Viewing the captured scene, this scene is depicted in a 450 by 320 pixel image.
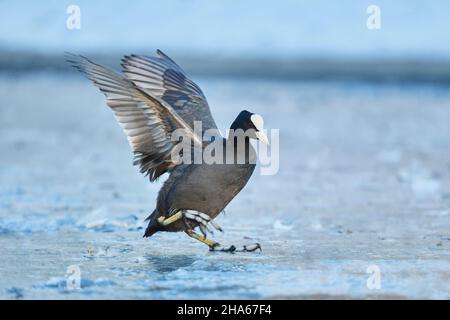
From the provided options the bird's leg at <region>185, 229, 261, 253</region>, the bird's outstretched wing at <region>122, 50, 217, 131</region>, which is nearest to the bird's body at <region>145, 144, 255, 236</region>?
the bird's leg at <region>185, 229, 261, 253</region>

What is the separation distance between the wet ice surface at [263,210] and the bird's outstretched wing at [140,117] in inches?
25.9

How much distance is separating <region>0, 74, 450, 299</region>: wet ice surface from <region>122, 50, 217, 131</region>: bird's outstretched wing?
0.98 meters

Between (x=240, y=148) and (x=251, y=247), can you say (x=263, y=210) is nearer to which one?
(x=251, y=247)

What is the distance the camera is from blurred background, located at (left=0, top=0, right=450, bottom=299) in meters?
5.74

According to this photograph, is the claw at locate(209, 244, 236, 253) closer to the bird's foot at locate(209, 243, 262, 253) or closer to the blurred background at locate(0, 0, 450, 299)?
the bird's foot at locate(209, 243, 262, 253)

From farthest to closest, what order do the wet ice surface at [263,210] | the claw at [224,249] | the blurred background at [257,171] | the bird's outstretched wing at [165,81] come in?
the bird's outstretched wing at [165,81], the claw at [224,249], the blurred background at [257,171], the wet ice surface at [263,210]

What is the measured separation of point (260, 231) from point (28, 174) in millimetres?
3492

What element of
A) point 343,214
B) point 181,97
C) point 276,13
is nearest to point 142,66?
point 181,97

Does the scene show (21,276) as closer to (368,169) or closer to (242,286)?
(242,286)

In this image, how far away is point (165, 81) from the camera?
727cm

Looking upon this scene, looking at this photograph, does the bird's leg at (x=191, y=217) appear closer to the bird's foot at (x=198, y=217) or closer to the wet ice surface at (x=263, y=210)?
the bird's foot at (x=198, y=217)

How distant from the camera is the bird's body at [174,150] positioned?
6074 millimetres

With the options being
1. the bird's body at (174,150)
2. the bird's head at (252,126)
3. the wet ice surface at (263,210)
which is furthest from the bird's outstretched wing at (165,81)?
the wet ice surface at (263,210)

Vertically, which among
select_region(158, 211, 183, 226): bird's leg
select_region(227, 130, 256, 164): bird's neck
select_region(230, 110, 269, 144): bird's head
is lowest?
select_region(158, 211, 183, 226): bird's leg
